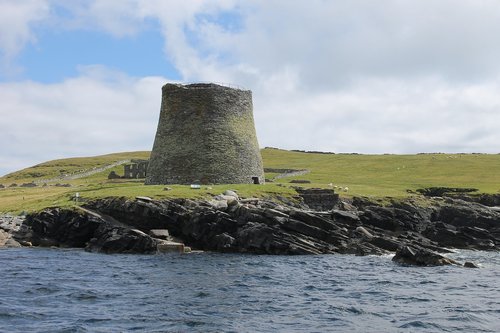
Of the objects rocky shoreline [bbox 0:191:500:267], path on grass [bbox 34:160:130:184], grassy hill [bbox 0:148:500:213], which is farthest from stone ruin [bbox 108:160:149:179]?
rocky shoreline [bbox 0:191:500:267]

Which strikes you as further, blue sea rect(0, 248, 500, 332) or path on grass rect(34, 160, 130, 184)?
path on grass rect(34, 160, 130, 184)

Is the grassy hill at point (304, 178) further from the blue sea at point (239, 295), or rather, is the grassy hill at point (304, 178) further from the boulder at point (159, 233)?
the blue sea at point (239, 295)

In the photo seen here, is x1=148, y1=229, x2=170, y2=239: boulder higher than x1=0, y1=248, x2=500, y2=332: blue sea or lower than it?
higher

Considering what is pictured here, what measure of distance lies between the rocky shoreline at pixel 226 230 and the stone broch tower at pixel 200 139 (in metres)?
10.8

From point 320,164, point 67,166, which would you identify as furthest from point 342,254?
point 67,166

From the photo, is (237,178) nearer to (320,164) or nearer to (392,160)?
(320,164)

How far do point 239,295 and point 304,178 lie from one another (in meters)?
61.0

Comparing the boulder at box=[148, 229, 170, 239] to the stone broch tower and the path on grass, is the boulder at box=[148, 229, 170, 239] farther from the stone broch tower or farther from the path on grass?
the path on grass

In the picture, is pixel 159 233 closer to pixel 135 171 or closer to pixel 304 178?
pixel 304 178

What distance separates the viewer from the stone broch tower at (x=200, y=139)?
56719 mm

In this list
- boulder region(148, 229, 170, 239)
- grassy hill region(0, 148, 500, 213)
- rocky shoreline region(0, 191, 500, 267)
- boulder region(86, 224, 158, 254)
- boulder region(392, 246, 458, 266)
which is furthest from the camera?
grassy hill region(0, 148, 500, 213)

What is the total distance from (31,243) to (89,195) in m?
7.41

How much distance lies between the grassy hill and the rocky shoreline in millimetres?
2765

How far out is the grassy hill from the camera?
5025cm
